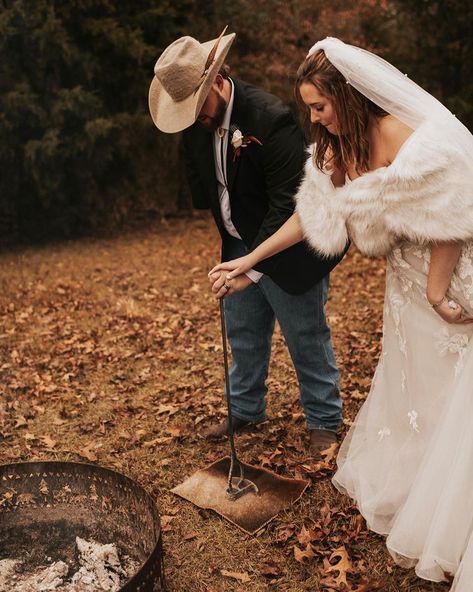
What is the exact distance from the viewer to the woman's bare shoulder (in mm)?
2596

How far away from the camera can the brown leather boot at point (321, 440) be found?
13.6 feet

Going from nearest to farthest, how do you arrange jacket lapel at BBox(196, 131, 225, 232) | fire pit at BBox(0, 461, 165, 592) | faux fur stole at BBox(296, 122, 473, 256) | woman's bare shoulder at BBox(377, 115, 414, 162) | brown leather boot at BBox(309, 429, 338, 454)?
1. faux fur stole at BBox(296, 122, 473, 256)
2. woman's bare shoulder at BBox(377, 115, 414, 162)
3. fire pit at BBox(0, 461, 165, 592)
4. jacket lapel at BBox(196, 131, 225, 232)
5. brown leather boot at BBox(309, 429, 338, 454)

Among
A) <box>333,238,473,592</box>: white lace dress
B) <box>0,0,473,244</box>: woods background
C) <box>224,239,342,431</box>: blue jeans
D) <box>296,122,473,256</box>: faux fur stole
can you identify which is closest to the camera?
<box>296,122,473,256</box>: faux fur stole

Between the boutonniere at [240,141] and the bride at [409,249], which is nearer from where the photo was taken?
the bride at [409,249]

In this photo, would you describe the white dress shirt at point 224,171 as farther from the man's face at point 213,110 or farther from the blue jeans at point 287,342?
the blue jeans at point 287,342

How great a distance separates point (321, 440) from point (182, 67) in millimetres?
2307

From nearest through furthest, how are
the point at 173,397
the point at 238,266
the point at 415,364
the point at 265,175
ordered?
the point at 415,364 → the point at 238,266 → the point at 265,175 → the point at 173,397

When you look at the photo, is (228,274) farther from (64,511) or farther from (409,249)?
(64,511)

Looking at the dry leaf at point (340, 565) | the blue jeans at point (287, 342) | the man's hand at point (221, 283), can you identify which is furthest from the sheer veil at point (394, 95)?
the dry leaf at point (340, 565)

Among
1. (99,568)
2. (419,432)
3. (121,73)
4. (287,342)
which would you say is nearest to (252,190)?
(287,342)

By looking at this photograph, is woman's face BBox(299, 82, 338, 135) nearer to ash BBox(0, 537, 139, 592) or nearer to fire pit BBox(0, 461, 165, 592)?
fire pit BBox(0, 461, 165, 592)

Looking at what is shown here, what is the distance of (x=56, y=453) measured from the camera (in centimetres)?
455

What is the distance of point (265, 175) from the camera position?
3.67 m

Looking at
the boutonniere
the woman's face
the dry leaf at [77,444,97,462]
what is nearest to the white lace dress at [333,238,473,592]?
the woman's face
